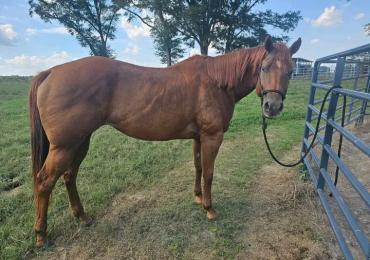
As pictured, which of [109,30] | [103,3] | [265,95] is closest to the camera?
[265,95]

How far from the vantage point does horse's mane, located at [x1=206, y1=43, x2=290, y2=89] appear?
2281mm

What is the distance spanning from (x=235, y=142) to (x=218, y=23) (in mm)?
15927

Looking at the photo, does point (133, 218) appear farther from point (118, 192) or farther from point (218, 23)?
point (218, 23)

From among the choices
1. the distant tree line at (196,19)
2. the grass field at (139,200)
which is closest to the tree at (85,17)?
the distant tree line at (196,19)

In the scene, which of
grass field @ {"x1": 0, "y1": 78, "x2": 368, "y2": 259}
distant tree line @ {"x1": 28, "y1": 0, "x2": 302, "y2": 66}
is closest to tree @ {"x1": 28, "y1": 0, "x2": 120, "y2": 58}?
distant tree line @ {"x1": 28, "y1": 0, "x2": 302, "y2": 66}

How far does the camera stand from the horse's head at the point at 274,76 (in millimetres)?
2010

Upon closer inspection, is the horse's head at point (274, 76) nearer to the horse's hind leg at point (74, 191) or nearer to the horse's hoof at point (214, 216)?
the horse's hoof at point (214, 216)

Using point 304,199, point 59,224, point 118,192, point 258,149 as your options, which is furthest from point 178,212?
point 258,149

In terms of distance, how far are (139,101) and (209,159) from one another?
0.96m

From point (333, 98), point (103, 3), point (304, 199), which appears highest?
point (103, 3)

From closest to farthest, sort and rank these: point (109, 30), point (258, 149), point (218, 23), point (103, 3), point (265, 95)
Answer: point (265, 95)
point (258, 149)
point (218, 23)
point (103, 3)
point (109, 30)

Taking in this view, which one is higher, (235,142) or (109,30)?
(109,30)

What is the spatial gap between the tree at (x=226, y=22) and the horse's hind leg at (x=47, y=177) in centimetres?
1622

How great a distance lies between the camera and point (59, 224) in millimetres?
2352
